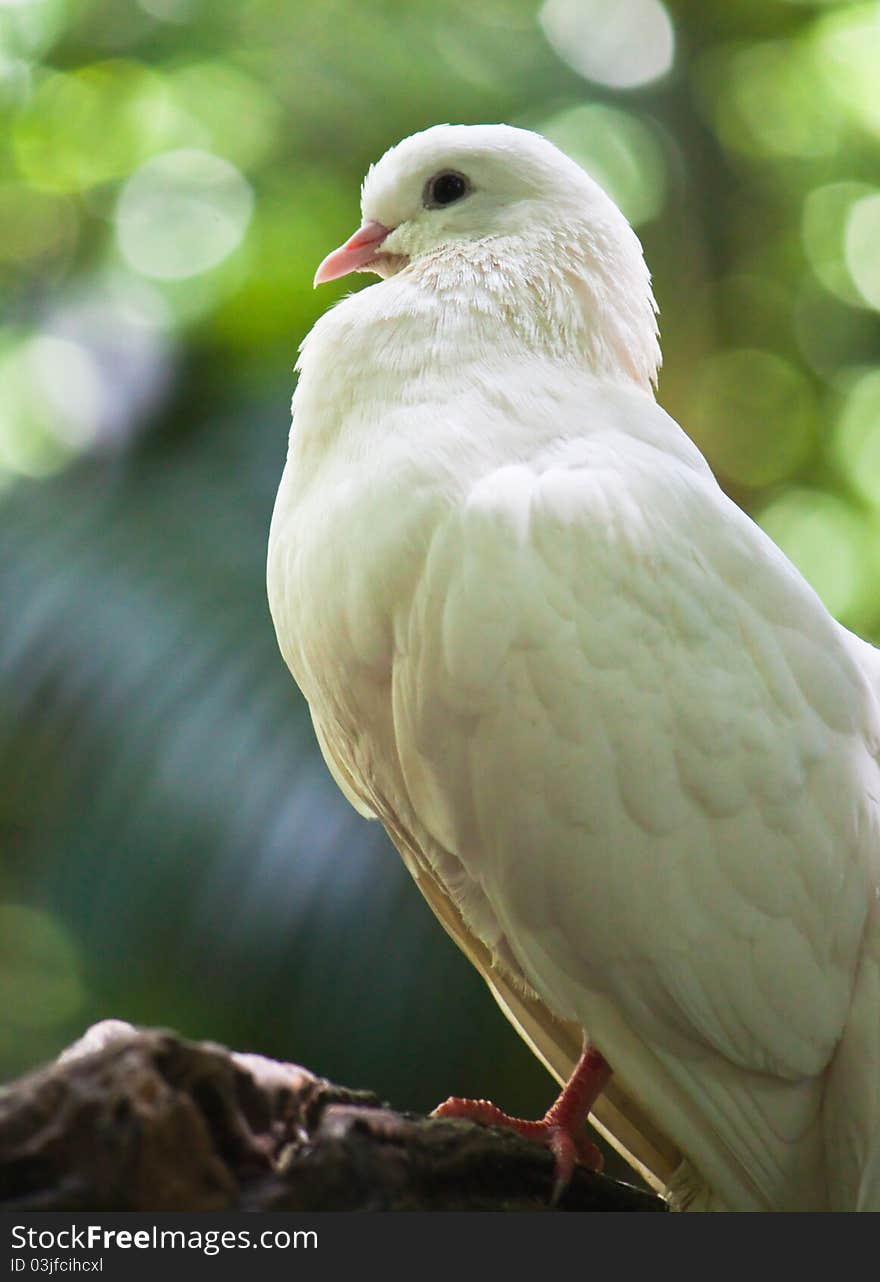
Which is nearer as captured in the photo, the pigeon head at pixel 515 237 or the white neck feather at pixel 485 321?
the white neck feather at pixel 485 321

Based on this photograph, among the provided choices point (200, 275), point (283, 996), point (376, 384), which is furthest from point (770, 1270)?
point (200, 275)

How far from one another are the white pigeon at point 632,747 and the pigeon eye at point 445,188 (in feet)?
1.76

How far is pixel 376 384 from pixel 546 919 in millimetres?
961

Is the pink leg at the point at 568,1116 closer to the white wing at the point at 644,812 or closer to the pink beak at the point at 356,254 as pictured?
the white wing at the point at 644,812

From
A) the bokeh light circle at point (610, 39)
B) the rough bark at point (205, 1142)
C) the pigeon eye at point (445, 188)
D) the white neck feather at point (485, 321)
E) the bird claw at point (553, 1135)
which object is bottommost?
the bird claw at point (553, 1135)

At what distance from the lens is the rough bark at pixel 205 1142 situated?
1556 millimetres

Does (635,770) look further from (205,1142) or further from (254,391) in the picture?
(254,391)

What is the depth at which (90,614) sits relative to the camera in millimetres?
3693

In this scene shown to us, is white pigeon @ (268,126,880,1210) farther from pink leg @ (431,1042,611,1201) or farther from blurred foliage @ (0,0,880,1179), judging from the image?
blurred foliage @ (0,0,880,1179)

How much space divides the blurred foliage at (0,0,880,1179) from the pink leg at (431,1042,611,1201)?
1300 mm

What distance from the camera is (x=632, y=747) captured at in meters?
2.04

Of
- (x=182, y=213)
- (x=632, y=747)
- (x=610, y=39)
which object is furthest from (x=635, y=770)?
(x=610, y=39)

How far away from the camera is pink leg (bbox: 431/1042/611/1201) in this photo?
2.13 meters

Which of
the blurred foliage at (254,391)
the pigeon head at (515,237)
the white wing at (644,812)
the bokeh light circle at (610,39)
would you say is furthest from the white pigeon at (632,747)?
the bokeh light circle at (610,39)
